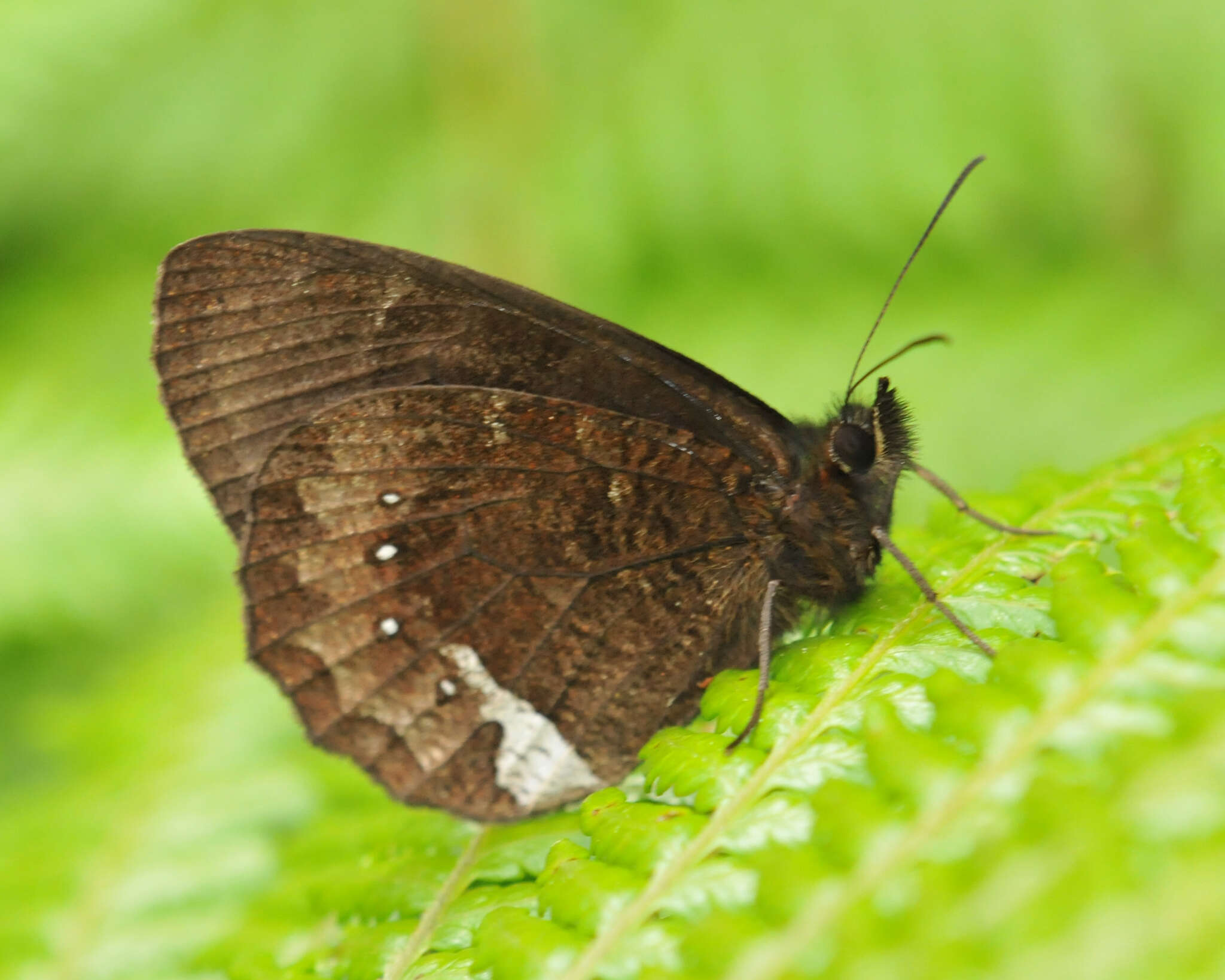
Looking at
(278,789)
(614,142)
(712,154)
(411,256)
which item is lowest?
(278,789)

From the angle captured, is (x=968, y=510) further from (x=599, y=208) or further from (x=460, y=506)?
(x=599, y=208)

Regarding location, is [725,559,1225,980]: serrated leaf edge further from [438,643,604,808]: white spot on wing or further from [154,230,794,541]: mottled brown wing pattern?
[438,643,604,808]: white spot on wing

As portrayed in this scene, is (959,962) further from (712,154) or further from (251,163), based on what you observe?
(251,163)

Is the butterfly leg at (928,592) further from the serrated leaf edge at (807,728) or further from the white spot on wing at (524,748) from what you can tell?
the white spot on wing at (524,748)

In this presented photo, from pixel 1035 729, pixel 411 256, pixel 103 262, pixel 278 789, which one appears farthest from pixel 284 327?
pixel 103 262

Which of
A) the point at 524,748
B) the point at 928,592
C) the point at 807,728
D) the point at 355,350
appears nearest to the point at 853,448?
the point at 928,592

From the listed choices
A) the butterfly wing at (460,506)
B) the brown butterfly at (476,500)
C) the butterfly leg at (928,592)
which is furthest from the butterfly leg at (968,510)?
the butterfly wing at (460,506)

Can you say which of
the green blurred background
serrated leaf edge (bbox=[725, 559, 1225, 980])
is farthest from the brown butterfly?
the green blurred background
